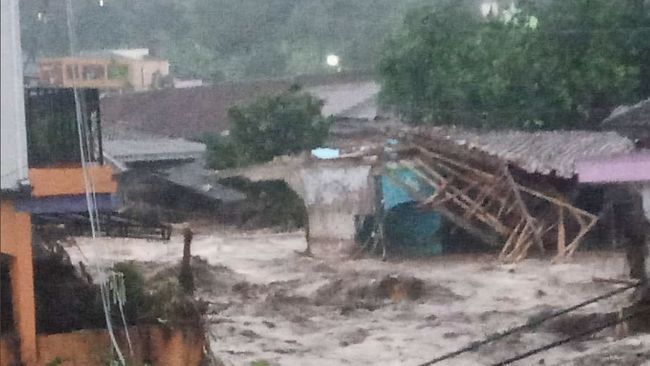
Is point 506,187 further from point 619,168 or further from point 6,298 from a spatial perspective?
point 6,298

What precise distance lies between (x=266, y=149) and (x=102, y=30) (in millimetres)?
2322

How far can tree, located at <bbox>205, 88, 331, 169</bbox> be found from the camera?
10.6 metres

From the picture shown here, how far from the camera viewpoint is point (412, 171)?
8688 millimetres

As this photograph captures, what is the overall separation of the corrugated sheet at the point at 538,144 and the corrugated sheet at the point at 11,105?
215 inches

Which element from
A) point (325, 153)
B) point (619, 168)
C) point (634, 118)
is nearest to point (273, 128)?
point (325, 153)

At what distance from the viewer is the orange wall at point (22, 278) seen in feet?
9.64

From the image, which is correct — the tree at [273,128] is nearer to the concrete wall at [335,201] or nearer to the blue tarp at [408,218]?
the concrete wall at [335,201]

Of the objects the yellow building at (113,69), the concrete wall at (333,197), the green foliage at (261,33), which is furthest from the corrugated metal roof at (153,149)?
the concrete wall at (333,197)

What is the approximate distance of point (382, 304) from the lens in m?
6.48

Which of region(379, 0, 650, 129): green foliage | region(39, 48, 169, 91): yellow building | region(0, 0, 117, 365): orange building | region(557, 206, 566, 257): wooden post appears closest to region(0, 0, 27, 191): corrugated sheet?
region(0, 0, 117, 365): orange building

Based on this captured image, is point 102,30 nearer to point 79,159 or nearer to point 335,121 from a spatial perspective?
point 335,121

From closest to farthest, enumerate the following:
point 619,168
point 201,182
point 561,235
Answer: point 619,168 → point 561,235 → point 201,182

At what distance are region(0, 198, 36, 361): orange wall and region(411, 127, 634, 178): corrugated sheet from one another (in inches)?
210

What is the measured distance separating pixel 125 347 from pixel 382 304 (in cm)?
350
